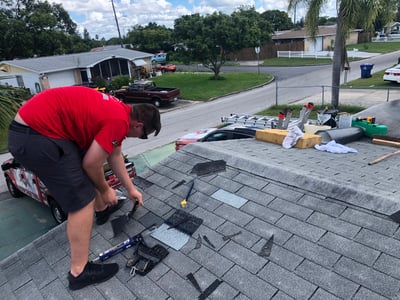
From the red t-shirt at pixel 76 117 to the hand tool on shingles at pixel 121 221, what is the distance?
3.58ft

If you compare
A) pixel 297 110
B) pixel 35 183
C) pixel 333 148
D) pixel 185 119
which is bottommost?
pixel 185 119

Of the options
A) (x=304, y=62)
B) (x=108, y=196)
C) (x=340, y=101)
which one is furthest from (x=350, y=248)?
(x=304, y=62)

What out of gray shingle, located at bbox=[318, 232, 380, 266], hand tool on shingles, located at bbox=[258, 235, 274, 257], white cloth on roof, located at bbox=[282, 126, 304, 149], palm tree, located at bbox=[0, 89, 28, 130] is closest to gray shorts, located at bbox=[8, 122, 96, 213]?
hand tool on shingles, located at bbox=[258, 235, 274, 257]

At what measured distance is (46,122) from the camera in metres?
2.41

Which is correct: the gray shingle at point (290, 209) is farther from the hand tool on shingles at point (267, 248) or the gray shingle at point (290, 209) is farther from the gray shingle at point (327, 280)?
the gray shingle at point (327, 280)

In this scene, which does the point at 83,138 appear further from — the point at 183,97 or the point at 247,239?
the point at 183,97

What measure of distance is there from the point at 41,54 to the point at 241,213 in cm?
4505

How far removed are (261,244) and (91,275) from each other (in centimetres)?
146

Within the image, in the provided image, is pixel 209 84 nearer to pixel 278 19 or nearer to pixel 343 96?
pixel 343 96

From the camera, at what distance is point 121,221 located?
3.55m

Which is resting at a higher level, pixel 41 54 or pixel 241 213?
pixel 41 54

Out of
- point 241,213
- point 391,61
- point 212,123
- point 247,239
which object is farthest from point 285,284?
point 391,61

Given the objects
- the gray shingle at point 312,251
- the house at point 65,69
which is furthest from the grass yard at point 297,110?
the house at point 65,69

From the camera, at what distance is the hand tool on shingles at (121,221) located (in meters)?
3.41
